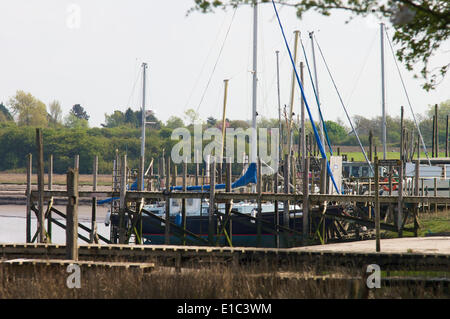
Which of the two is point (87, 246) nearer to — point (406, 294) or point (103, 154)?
point (406, 294)

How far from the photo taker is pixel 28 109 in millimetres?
130250

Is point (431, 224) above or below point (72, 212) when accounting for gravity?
below

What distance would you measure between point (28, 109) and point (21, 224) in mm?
79227

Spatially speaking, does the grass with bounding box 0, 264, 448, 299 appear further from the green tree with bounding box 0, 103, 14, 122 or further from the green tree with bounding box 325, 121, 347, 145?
the green tree with bounding box 0, 103, 14, 122

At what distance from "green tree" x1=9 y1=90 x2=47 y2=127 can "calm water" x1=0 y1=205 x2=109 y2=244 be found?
59141 mm

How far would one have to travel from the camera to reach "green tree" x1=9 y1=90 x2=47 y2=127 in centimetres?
12850

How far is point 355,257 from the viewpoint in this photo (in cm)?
1698

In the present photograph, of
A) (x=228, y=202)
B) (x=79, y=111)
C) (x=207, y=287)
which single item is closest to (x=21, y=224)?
(x=228, y=202)

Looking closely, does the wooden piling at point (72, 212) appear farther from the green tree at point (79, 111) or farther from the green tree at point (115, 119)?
the green tree at point (79, 111)

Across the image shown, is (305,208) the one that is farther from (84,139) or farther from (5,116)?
(5,116)

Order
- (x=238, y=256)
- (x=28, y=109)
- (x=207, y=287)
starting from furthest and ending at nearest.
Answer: (x=28, y=109)
(x=238, y=256)
(x=207, y=287)

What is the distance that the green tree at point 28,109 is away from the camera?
422 feet

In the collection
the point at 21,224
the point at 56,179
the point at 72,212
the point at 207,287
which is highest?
the point at 72,212
